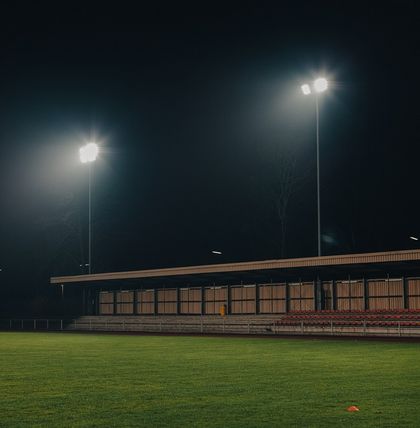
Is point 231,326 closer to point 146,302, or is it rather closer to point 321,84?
point 146,302

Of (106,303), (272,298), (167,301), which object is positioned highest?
(272,298)

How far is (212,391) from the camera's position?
38.6 feet

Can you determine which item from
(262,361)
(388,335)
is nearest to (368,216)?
(388,335)

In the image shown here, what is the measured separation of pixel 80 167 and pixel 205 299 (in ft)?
118

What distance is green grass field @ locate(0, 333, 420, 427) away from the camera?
29.4 feet

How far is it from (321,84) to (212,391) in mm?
28323

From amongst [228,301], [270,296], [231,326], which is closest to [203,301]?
[228,301]

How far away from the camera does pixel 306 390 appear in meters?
11.8

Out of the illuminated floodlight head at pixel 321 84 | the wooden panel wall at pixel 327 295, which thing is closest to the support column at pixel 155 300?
the wooden panel wall at pixel 327 295

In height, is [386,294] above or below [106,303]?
above

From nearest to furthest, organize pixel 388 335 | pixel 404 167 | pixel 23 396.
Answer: pixel 23 396 < pixel 388 335 < pixel 404 167

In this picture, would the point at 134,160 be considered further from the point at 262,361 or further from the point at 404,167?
the point at 262,361

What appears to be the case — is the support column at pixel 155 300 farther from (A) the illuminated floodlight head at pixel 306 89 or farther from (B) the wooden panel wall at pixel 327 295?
(A) the illuminated floodlight head at pixel 306 89

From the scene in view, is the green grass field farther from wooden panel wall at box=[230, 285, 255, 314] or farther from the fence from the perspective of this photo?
wooden panel wall at box=[230, 285, 255, 314]
